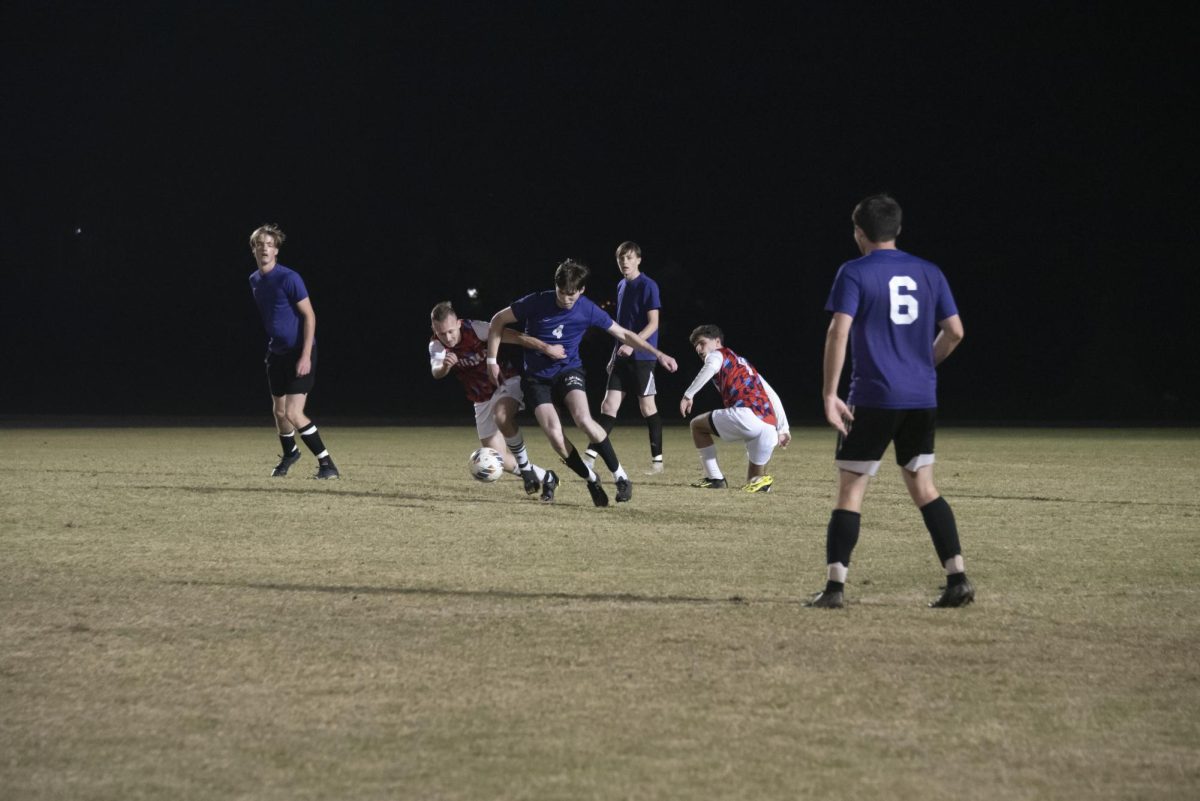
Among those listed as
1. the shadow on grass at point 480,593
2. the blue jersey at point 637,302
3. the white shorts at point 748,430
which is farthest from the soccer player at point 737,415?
the shadow on grass at point 480,593

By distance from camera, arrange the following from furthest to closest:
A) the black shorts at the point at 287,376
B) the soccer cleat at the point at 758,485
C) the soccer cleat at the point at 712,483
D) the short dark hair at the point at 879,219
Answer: the black shorts at the point at 287,376
the soccer cleat at the point at 712,483
the soccer cleat at the point at 758,485
the short dark hair at the point at 879,219

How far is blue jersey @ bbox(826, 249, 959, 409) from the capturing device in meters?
6.57

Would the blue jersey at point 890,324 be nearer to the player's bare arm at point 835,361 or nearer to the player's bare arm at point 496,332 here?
the player's bare arm at point 835,361

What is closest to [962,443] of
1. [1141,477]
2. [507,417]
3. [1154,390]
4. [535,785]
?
[1141,477]

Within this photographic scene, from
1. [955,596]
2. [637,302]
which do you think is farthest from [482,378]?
[955,596]

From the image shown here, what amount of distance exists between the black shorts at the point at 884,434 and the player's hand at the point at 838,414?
0.03 m

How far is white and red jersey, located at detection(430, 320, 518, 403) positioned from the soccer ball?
19.6 inches

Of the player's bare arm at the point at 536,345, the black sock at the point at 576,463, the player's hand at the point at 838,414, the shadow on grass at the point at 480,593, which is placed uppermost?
the player's bare arm at the point at 536,345

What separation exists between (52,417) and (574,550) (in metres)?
23.3

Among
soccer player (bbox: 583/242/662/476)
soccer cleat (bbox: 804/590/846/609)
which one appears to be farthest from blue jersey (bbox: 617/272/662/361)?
soccer cleat (bbox: 804/590/846/609)

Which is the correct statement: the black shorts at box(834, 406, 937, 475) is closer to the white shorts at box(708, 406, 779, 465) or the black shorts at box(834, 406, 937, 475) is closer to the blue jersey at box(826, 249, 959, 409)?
the blue jersey at box(826, 249, 959, 409)

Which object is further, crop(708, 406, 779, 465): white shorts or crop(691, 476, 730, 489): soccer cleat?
crop(691, 476, 730, 489): soccer cleat

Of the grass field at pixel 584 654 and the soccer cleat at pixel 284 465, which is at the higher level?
the grass field at pixel 584 654

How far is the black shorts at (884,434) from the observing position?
6598 mm
